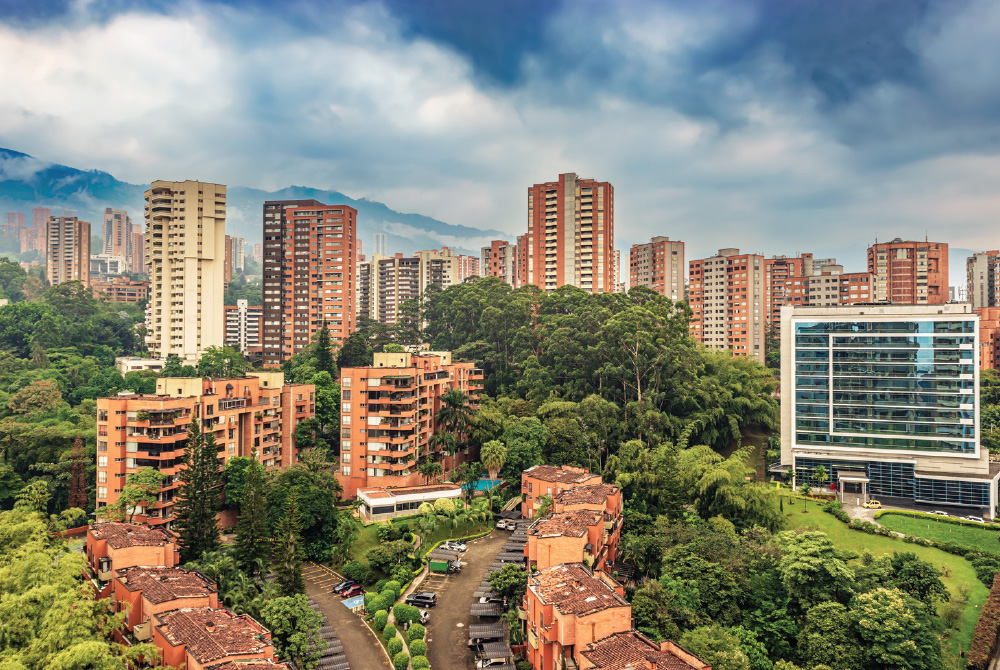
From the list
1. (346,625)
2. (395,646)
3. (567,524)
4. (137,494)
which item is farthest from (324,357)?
(395,646)

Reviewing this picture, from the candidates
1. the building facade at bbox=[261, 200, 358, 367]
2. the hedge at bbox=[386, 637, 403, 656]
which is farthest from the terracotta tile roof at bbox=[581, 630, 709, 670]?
the building facade at bbox=[261, 200, 358, 367]

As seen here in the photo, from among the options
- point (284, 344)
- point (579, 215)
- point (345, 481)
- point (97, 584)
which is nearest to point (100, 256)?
point (284, 344)

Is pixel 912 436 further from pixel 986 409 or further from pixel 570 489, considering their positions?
pixel 570 489

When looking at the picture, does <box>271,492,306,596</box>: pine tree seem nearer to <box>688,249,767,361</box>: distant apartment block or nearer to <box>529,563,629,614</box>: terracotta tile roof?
<box>529,563,629,614</box>: terracotta tile roof

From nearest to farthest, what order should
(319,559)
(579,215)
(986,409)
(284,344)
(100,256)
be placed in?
(319,559), (986,409), (579,215), (284,344), (100,256)

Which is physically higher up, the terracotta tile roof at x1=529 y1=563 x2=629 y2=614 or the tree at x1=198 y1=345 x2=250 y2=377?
the tree at x1=198 y1=345 x2=250 y2=377

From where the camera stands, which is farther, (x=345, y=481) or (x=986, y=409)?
(x=986, y=409)

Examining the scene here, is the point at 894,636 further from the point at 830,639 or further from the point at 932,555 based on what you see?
the point at 932,555
